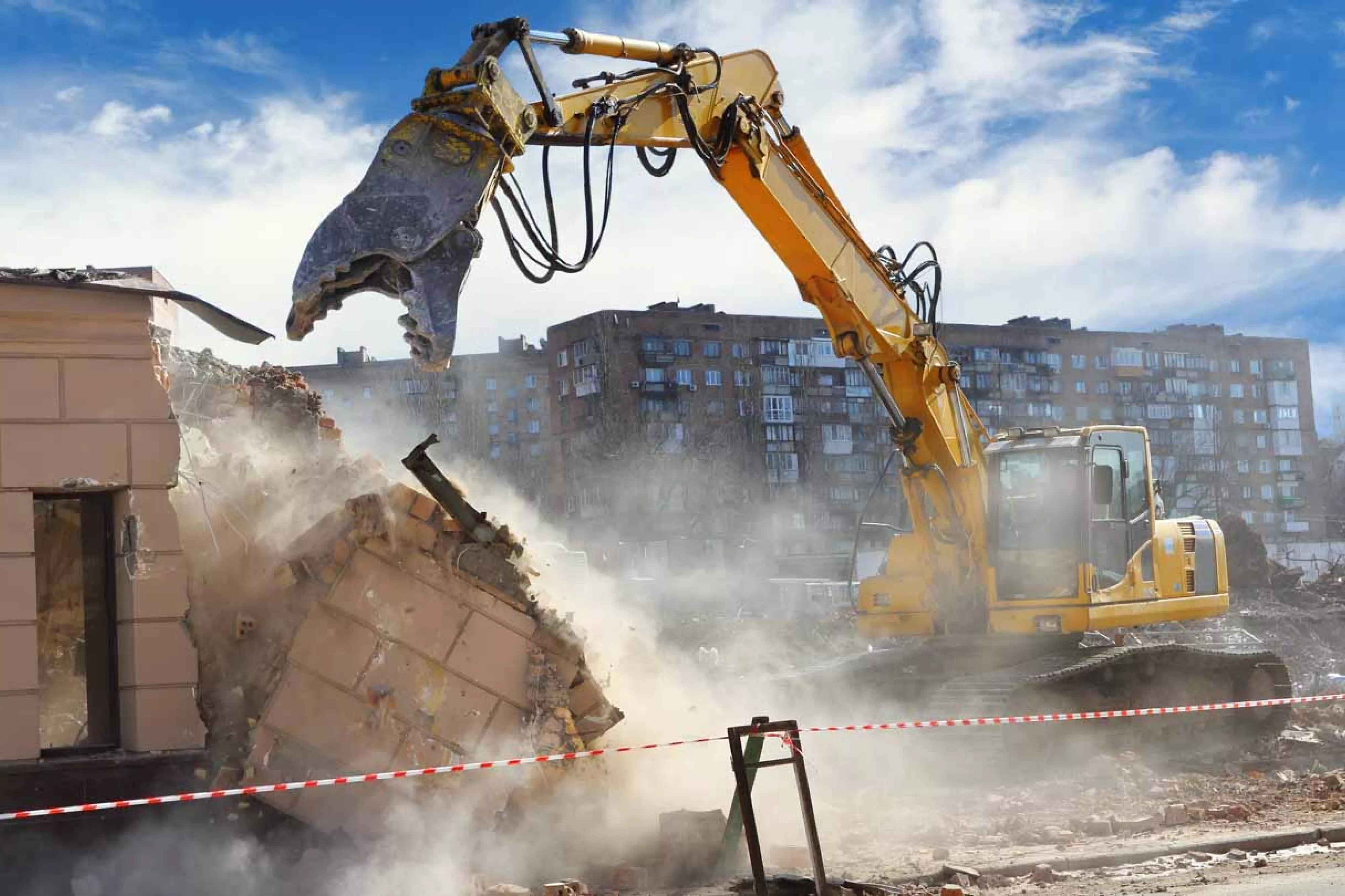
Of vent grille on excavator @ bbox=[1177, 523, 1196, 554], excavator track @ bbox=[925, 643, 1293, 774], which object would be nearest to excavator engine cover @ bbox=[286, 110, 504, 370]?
excavator track @ bbox=[925, 643, 1293, 774]

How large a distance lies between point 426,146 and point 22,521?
324 cm

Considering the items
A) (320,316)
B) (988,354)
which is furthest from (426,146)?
(988,354)

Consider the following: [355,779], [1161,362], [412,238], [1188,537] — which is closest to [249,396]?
[412,238]

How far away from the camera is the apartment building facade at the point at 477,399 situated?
63.8 m

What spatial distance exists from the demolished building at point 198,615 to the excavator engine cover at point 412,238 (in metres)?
1.59

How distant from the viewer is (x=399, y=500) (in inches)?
344

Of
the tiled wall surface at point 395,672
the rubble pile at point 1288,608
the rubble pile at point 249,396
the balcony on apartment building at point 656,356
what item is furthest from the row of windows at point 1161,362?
the tiled wall surface at point 395,672

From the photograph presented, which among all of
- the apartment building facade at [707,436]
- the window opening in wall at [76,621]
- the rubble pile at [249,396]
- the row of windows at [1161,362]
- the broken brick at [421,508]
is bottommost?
the window opening in wall at [76,621]

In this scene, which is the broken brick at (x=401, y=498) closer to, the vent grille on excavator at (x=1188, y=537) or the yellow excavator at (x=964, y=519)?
the yellow excavator at (x=964, y=519)

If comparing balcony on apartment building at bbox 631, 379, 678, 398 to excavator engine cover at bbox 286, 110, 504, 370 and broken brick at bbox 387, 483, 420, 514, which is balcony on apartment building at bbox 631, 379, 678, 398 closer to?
broken brick at bbox 387, 483, 420, 514

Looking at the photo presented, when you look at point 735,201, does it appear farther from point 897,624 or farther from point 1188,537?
point 1188,537

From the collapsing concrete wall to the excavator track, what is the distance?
170 inches

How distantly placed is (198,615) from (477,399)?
235 ft

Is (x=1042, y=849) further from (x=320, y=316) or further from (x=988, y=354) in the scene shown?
(x=988, y=354)
